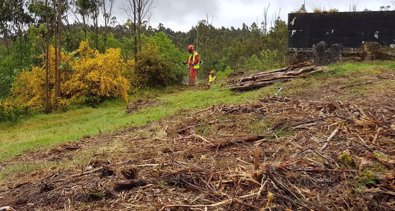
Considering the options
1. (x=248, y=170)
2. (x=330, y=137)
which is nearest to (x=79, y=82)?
(x=330, y=137)

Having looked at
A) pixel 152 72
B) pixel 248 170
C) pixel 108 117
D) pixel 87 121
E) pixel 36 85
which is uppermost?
pixel 152 72

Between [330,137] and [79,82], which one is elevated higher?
[79,82]

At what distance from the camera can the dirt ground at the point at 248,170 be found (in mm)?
3572

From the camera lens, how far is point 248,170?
405 centimetres

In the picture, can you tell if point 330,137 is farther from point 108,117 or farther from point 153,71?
point 153,71

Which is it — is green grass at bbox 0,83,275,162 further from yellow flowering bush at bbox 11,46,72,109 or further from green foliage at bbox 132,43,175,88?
green foliage at bbox 132,43,175,88

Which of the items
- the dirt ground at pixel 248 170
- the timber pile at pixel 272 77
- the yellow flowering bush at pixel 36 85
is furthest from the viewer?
the yellow flowering bush at pixel 36 85

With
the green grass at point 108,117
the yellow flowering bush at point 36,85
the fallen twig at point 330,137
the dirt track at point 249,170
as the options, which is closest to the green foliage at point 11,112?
the green grass at point 108,117

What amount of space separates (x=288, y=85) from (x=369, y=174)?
23.7 ft

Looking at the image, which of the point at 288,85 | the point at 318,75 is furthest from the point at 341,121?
the point at 318,75

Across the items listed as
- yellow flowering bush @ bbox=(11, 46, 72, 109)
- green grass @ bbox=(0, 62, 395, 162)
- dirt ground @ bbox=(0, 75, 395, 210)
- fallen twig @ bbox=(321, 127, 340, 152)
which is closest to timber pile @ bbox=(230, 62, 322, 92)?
green grass @ bbox=(0, 62, 395, 162)

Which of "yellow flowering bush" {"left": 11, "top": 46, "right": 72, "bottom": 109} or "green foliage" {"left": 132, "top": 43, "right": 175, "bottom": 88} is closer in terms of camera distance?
"yellow flowering bush" {"left": 11, "top": 46, "right": 72, "bottom": 109}

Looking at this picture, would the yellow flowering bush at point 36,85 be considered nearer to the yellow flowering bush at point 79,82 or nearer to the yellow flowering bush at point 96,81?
the yellow flowering bush at point 79,82

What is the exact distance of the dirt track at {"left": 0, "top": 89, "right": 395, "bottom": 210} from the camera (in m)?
3.57
